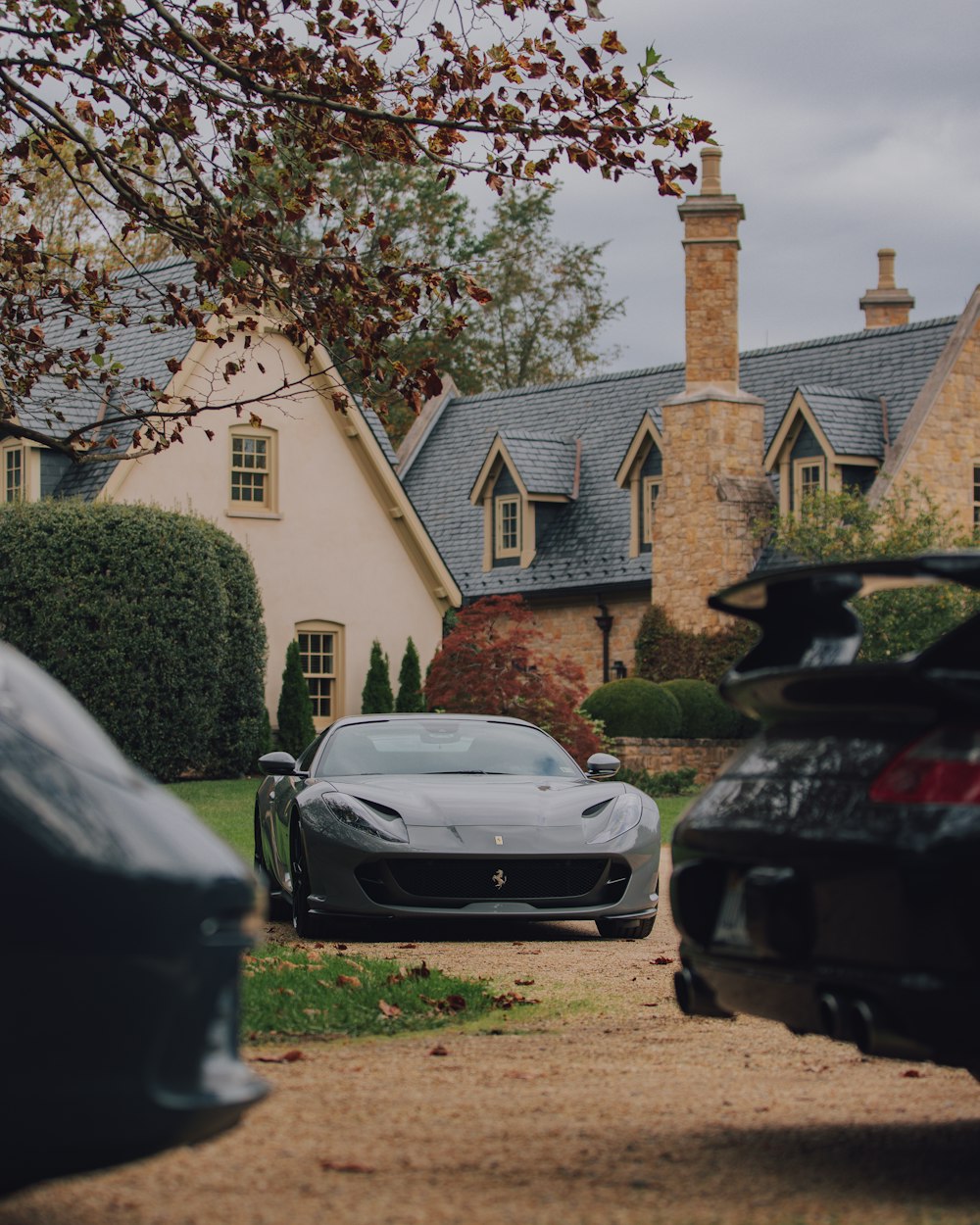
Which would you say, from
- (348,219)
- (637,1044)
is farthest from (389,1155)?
(348,219)

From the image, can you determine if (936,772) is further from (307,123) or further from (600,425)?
(600,425)

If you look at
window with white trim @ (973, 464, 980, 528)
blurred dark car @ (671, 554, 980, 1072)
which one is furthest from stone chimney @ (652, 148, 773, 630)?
blurred dark car @ (671, 554, 980, 1072)

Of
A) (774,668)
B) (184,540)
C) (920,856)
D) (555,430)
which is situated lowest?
(920,856)

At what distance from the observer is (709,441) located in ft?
111

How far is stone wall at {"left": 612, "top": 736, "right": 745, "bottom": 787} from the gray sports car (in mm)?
18285

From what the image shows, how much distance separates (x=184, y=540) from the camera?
26953 millimetres

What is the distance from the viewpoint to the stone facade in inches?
1423

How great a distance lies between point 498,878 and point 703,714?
2105 cm

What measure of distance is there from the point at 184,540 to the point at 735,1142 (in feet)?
72.9

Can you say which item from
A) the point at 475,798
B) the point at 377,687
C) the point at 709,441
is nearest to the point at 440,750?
the point at 475,798

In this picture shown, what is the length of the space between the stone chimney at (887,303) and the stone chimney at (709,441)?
10.8m

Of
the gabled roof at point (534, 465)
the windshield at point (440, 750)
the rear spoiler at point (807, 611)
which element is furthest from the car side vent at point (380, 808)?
the gabled roof at point (534, 465)

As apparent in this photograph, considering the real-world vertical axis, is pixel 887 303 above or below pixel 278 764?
above

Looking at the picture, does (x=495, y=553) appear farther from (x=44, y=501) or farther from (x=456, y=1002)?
(x=456, y=1002)
